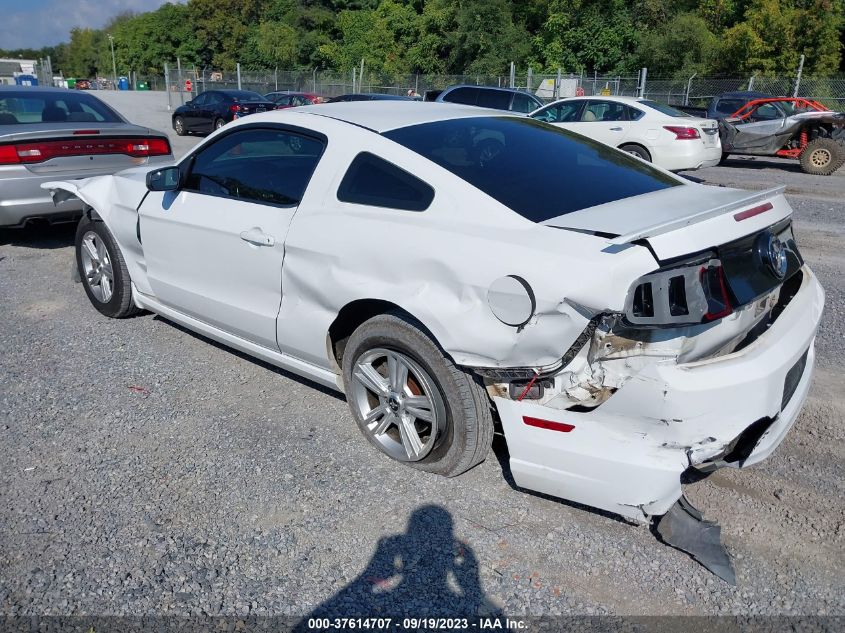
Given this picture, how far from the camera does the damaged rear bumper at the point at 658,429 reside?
244 cm

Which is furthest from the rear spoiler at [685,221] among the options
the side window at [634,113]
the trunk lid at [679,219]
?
the side window at [634,113]

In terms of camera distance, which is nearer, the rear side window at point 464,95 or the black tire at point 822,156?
the black tire at point 822,156

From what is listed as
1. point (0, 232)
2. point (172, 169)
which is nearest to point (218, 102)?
point (0, 232)

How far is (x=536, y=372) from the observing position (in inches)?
102

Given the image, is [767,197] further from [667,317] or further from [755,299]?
[667,317]

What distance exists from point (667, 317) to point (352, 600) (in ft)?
4.91

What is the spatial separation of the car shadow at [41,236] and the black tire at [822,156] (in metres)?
14.0

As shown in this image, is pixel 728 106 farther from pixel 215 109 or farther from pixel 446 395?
pixel 446 395

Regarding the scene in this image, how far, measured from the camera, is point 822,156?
14570 mm

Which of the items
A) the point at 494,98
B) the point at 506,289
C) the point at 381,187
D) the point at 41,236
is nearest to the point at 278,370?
the point at 381,187

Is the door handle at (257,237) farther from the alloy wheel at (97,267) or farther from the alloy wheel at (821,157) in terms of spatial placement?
the alloy wheel at (821,157)

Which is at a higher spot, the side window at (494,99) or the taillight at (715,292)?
the side window at (494,99)

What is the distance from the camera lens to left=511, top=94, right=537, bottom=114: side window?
16.6 meters

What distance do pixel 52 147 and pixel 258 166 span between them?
139 inches
